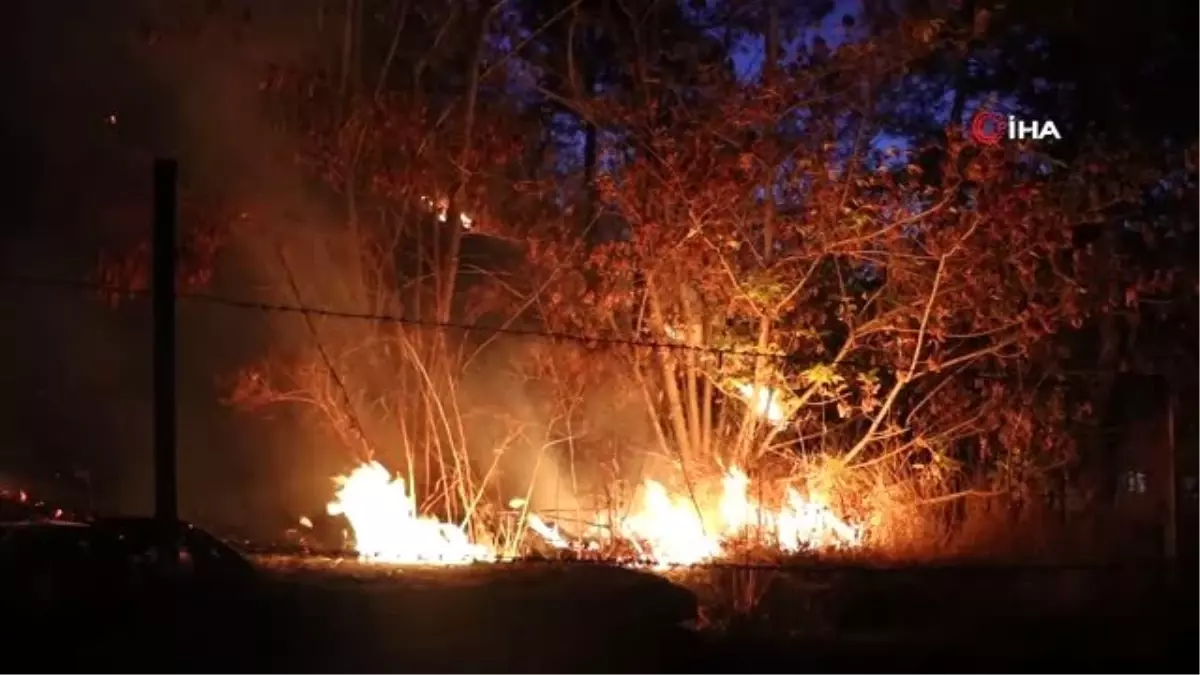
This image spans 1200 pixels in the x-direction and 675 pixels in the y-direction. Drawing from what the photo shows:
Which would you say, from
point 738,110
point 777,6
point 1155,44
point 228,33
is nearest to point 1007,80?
point 1155,44

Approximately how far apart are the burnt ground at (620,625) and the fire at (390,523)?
6.16 feet

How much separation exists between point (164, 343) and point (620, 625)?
2872 millimetres

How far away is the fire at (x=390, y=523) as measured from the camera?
35.8ft

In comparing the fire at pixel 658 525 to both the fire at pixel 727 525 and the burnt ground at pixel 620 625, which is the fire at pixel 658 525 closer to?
the fire at pixel 727 525

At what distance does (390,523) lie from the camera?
1127 centimetres

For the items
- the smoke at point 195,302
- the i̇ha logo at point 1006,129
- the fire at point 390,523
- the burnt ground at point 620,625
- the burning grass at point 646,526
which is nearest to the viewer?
the burnt ground at point 620,625

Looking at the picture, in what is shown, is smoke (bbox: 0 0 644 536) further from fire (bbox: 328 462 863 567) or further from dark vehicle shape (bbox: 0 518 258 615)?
dark vehicle shape (bbox: 0 518 258 615)

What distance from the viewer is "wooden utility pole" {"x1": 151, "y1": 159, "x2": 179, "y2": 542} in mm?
7223

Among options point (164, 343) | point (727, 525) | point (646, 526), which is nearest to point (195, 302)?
point (646, 526)

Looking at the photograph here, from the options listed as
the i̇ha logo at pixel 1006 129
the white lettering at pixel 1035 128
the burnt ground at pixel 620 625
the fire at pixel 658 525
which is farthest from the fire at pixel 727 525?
the white lettering at pixel 1035 128

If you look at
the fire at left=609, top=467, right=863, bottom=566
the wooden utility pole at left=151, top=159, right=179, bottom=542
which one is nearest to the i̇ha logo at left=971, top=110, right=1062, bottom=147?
the fire at left=609, top=467, right=863, bottom=566

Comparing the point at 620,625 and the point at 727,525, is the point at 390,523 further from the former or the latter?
the point at 620,625

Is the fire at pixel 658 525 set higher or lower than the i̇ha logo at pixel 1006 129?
lower

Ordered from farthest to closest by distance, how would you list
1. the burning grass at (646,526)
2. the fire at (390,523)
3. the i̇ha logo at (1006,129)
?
the i̇ha logo at (1006,129)
the burning grass at (646,526)
the fire at (390,523)
